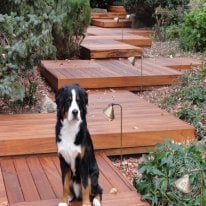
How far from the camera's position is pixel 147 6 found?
12.2 metres

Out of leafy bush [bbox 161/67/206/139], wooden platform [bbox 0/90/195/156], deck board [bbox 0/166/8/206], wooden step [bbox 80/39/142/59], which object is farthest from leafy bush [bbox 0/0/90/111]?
wooden step [bbox 80/39/142/59]

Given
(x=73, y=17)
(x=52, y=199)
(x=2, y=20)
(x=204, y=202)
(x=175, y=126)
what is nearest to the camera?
(x=204, y=202)

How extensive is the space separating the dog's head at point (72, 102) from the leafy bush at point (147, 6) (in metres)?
9.27

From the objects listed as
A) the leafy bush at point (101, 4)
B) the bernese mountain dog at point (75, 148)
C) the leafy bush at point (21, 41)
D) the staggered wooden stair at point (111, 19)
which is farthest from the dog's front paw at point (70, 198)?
the leafy bush at point (101, 4)

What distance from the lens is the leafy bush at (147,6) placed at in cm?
1175

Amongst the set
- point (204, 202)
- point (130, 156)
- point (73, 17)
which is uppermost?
point (73, 17)

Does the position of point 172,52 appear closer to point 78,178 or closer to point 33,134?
point 33,134

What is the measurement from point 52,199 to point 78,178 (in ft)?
0.97

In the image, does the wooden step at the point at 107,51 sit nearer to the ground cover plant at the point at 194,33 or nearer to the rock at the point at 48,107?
the ground cover plant at the point at 194,33

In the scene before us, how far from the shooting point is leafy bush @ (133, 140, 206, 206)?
3.03 metres

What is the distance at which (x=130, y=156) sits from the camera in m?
4.55

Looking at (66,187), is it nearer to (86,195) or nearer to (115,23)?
(86,195)

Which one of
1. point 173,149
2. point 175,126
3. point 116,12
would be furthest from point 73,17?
point 116,12

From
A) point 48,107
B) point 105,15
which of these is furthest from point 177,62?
point 105,15
